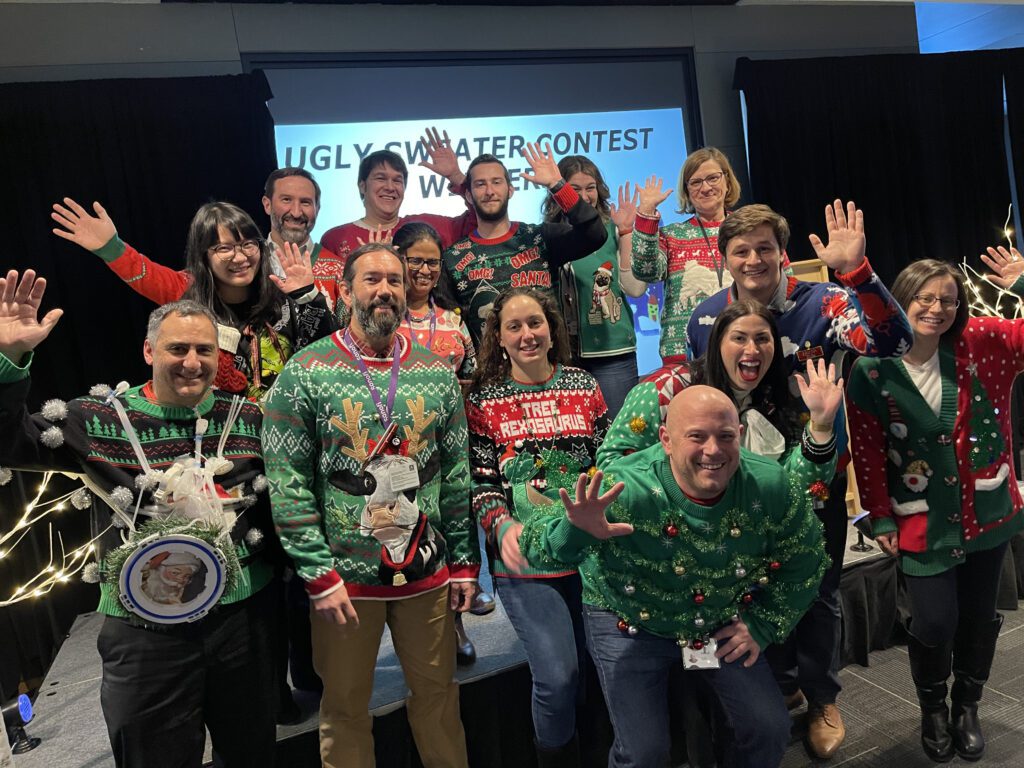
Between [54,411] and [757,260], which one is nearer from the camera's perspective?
[54,411]

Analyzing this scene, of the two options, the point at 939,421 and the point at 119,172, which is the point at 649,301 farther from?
the point at 119,172

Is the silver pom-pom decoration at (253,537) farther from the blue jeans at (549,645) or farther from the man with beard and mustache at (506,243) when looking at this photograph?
the man with beard and mustache at (506,243)

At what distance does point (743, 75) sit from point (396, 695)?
15.0ft

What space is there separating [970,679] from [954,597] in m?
0.34

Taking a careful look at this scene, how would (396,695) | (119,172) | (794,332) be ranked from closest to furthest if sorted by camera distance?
1. (794,332)
2. (396,695)
3. (119,172)

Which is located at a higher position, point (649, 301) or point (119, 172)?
point (119, 172)

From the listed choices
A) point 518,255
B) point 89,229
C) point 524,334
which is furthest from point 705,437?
point 89,229

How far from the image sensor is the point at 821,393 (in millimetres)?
1959

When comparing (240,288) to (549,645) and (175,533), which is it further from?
(549,645)

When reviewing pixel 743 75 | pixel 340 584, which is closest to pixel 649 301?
pixel 743 75

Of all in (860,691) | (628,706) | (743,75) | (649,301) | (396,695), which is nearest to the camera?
(628,706)

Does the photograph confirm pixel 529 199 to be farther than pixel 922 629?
Yes

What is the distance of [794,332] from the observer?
220 cm

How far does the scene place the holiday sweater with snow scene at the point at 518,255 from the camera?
2732 millimetres
